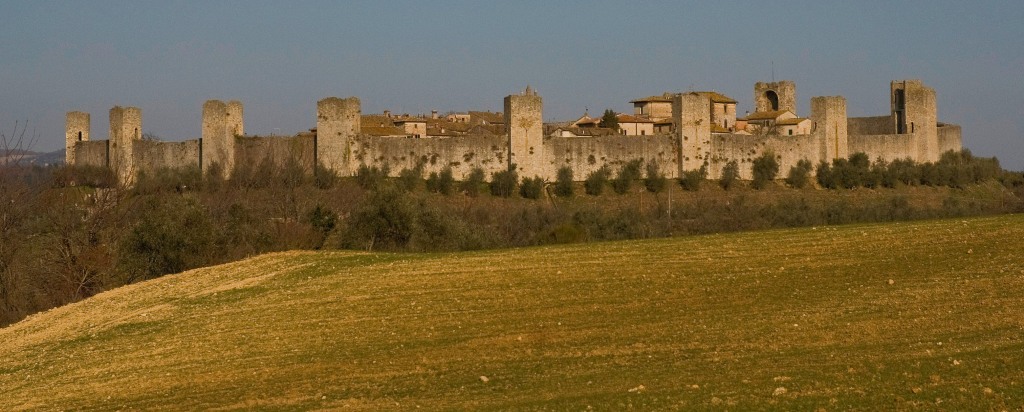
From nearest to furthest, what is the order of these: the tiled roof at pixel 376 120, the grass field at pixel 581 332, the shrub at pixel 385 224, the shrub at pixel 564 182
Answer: the grass field at pixel 581 332 → the shrub at pixel 385 224 → the shrub at pixel 564 182 → the tiled roof at pixel 376 120

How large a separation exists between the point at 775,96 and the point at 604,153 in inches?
689

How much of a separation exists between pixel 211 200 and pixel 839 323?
34.2 m

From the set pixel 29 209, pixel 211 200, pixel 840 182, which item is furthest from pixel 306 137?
pixel 840 182

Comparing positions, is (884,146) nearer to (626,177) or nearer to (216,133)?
(626,177)

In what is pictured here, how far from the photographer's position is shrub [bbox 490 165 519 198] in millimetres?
56594

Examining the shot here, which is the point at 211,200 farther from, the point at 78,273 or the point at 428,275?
the point at 428,275

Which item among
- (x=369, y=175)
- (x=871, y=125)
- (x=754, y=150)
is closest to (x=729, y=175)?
(x=754, y=150)

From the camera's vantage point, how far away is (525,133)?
58.7 metres

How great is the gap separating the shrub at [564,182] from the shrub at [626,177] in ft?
5.97

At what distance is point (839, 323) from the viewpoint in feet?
60.3

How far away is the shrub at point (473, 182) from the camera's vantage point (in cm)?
5631

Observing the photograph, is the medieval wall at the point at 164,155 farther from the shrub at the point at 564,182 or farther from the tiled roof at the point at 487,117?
the tiled roof at the point at 487,117

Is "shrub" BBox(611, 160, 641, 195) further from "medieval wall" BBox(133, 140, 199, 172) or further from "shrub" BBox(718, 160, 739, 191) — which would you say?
"medieval wall" BBox(133, 140, 199, 172)

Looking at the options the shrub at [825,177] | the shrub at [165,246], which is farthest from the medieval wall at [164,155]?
the shrub at [825,177]
